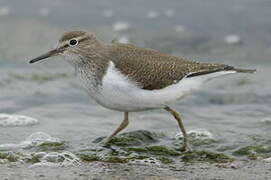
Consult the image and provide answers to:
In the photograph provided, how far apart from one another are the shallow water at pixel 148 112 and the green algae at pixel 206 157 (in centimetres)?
18

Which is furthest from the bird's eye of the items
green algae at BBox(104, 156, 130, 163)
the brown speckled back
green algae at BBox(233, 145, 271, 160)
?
green algae at BBox(233, 145, 271, 160)

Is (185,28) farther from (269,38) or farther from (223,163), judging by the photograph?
(223,163)

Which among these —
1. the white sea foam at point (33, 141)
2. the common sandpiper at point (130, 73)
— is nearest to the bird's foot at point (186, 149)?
the common sandpiper at point (130, 73)

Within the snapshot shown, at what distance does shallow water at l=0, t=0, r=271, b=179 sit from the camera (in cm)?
725

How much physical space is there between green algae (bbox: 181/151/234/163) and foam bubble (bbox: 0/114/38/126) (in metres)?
2.70

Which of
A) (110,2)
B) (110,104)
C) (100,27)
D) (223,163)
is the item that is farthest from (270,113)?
(110,2)

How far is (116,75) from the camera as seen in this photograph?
6.94 meters

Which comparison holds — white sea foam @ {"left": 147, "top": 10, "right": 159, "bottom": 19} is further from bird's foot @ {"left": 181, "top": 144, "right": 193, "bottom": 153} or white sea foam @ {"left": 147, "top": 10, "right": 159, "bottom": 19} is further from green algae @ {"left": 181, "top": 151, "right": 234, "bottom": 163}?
green algae @ {"left": 181, "top": 151, "right": 234, "bottom": 163}

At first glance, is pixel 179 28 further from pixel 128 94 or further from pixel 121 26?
pixel 128 94

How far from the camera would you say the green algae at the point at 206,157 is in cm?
695

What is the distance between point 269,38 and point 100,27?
13.7 feet

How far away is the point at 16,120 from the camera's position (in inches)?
343

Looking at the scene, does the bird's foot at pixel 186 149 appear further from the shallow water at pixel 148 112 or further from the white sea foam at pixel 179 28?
the white sea foam at pixel 179 28

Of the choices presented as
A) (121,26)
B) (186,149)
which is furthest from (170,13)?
(186,149)
